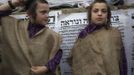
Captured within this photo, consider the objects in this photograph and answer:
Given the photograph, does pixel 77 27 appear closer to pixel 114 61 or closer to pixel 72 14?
pixel 72 14

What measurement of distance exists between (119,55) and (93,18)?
31 cm

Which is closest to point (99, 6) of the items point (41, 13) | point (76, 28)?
point (41, 13)

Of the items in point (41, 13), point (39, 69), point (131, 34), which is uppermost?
point (41, 13)

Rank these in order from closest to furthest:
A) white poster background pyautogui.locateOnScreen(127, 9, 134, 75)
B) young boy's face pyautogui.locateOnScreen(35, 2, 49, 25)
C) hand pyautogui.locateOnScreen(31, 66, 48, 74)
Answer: hand pyautogui.locateOnScreen(31, 66, 48, 74), young boy's face pyautogui.locateOnScreen(35, 2, 49, 25), white poster background pyautogui.locateOnScreen(127, 9, 134, 75)

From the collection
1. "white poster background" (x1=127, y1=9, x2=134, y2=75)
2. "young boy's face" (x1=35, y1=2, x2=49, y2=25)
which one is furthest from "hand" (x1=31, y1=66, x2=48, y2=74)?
"white poster background" (x1=127, y1=9, x2=134, y2=75)

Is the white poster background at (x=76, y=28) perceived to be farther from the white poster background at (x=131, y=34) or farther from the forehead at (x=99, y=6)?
the forehead at (x=99, y=6)

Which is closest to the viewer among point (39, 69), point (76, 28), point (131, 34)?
point (39, 69)

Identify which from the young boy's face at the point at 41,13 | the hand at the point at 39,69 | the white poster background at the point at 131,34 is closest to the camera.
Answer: the hand at the point at 39,69

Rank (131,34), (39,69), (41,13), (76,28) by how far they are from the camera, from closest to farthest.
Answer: (39,69)
(41,13)
(131,34)
(76,28)

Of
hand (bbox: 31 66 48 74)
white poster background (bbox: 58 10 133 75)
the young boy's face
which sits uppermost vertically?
the young boy's face

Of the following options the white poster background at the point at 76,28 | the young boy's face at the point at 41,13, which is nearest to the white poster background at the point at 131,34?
the white poster background at the point at 76,28

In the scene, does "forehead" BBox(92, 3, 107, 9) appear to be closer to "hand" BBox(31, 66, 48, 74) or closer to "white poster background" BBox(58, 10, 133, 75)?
"white poster background" BBox(58, 10, 133, 75)

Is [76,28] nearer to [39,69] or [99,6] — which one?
[99,6]

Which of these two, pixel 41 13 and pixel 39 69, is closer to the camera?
pixel 39 69
